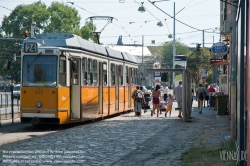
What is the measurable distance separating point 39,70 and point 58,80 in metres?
0.76

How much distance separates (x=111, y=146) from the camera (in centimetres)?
1359

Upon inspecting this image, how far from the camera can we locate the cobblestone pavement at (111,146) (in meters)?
11.0

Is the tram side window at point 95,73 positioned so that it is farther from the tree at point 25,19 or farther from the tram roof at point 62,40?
the tree at point 25,19

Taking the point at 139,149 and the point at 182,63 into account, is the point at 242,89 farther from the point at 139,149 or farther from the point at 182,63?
the point at 182,63

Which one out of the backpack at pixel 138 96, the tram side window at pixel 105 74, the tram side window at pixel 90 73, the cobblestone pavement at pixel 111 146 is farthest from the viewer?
the backpack at pixel 138 96

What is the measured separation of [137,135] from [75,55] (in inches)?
189

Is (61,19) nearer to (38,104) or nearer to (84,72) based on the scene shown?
(84,72)

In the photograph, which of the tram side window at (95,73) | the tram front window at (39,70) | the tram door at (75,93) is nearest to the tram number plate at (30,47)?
the tram front window at (39,70)

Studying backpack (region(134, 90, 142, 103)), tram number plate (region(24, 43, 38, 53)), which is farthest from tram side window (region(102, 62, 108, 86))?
tram number plate (region(24, 43, 38, 53))

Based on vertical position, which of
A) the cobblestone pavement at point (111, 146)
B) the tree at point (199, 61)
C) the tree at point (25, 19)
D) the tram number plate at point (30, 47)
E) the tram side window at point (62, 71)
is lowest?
the cobblestone pavement at point (111, 146)

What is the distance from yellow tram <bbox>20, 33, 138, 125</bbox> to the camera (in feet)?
61.7

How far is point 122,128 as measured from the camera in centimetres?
1919

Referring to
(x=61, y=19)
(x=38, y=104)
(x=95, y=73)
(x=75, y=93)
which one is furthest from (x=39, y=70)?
(x=61, y=19)

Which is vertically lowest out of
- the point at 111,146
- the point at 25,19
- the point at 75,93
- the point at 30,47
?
the point at 111,146
